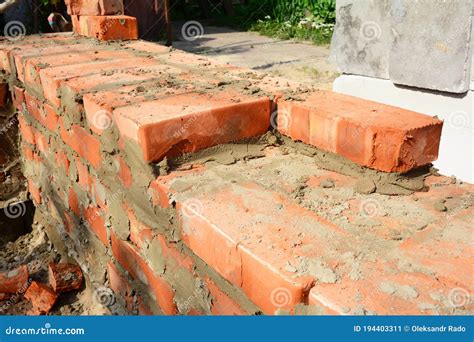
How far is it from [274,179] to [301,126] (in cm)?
31

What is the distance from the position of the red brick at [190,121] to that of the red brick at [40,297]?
1203mm

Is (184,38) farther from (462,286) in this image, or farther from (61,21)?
(462,286)

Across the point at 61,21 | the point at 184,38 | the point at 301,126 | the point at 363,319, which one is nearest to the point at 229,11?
the point at 184,38

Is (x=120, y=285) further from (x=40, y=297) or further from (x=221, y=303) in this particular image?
(x=221, y=303)

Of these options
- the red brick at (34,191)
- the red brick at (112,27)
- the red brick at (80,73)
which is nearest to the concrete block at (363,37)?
the red brick at (80,73)

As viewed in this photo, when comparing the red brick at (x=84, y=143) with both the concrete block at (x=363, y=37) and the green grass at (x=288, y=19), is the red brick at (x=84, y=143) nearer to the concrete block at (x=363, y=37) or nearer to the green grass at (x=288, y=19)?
the concrete block at (x=363, y=37)

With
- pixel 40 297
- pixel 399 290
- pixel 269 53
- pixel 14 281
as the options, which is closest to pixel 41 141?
pixel 14 281

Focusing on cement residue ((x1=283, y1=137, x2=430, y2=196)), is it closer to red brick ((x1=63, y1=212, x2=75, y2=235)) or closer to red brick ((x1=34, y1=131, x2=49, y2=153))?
red brick ((x1=63, y1=212, x2=75, y2=235))

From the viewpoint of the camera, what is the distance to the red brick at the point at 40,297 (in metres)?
2.36

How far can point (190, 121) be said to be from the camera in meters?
1.59

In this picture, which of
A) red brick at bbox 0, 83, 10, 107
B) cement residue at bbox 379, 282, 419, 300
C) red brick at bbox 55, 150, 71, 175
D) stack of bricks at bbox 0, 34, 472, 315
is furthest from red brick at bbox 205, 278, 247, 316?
red brick at bbox 0, 83, 10, 107

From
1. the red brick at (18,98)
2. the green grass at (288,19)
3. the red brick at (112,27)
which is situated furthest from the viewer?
the green grass at (288,19)

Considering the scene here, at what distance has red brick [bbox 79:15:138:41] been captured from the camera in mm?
3250

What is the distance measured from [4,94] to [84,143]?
1336 millimetres
